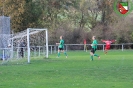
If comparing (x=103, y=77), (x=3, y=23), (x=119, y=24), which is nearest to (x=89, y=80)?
(x=103, y=77)

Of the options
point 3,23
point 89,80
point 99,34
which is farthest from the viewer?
point 99,34

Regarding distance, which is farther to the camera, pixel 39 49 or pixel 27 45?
pixel 39 49

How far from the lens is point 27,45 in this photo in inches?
1196

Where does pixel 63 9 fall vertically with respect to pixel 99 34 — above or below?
above

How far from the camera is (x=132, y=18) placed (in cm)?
6581

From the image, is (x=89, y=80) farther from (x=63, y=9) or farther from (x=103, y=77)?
(x=63, y=9)

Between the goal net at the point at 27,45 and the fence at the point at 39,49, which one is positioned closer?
the fence at the point at 39,49

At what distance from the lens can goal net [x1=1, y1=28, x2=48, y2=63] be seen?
1216 inches

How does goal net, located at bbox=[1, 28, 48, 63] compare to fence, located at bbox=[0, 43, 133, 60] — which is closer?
fence, located at bbox=[0, 43, 133, 60]

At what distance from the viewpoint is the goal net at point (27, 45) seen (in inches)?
1216

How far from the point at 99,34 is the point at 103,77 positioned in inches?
1877

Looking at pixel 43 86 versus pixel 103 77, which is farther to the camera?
pixel 103 77

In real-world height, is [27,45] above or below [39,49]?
above

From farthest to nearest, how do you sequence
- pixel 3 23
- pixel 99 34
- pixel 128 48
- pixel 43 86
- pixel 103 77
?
1. pixel 99 34
2. pixel 128 48
3. pixel 3 23
4. pixel 103 77
5. pixel 43 86
